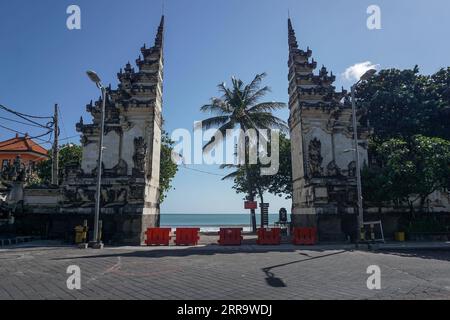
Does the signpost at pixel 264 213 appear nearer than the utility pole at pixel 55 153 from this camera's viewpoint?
No

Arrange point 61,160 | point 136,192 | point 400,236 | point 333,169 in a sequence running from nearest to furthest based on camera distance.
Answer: point 136,192
point 400,236
point 333,169
point 61,160

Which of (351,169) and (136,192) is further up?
(351,169)

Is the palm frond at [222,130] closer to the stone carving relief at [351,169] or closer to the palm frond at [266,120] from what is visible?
the palm frond at [266,120]

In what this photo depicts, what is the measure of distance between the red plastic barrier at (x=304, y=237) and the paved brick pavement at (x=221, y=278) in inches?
221

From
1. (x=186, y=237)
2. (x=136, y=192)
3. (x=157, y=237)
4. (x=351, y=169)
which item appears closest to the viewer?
(x=157, y=237)

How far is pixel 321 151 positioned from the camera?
22172 mm

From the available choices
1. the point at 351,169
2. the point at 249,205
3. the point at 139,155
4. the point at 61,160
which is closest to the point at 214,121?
the point at 249,205

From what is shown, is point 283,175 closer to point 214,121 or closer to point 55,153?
point 214,121

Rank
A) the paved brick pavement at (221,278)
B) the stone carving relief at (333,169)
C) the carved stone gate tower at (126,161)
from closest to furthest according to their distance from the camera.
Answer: the paved brick pavement at (221,278) → the carved stone gate tower at (126,161) → the stone carving relief at (333,169)

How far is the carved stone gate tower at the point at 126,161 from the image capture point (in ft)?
65.0

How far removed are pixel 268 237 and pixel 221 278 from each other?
10359 millimetres

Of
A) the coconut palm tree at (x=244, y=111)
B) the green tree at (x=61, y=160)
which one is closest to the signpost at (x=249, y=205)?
the coconut palm tree at (x=244, y=111)

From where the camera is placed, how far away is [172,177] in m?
37.8
